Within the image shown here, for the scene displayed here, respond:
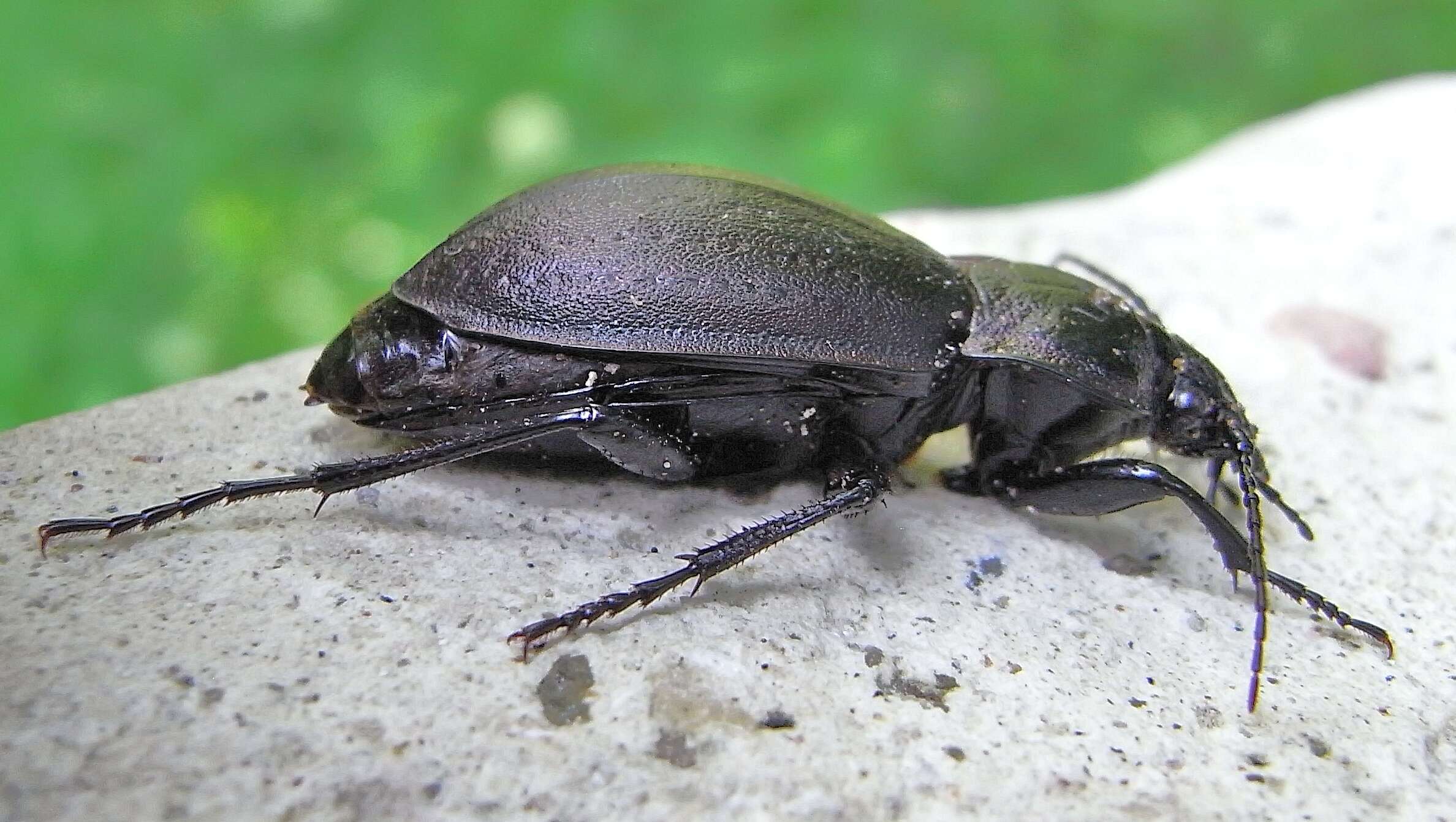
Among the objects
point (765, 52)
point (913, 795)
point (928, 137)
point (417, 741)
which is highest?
point (765, 52)

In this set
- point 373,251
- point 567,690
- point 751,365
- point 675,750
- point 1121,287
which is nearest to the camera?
point 675,750

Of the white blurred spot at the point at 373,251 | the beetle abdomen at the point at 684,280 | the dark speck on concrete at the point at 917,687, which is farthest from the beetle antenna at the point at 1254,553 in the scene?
the white blurred spot at the point at 373,251

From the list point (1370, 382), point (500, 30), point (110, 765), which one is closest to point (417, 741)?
point (110, 765)

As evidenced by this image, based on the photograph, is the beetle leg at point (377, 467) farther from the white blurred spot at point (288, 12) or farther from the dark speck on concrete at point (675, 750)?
the white blurred spot at point (288, 12)

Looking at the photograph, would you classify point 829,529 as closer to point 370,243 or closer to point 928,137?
point 370,243

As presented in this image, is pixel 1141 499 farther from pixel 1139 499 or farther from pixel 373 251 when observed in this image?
pixel 373 251

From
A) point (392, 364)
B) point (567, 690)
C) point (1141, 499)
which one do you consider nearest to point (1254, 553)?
point (1141, 499)
